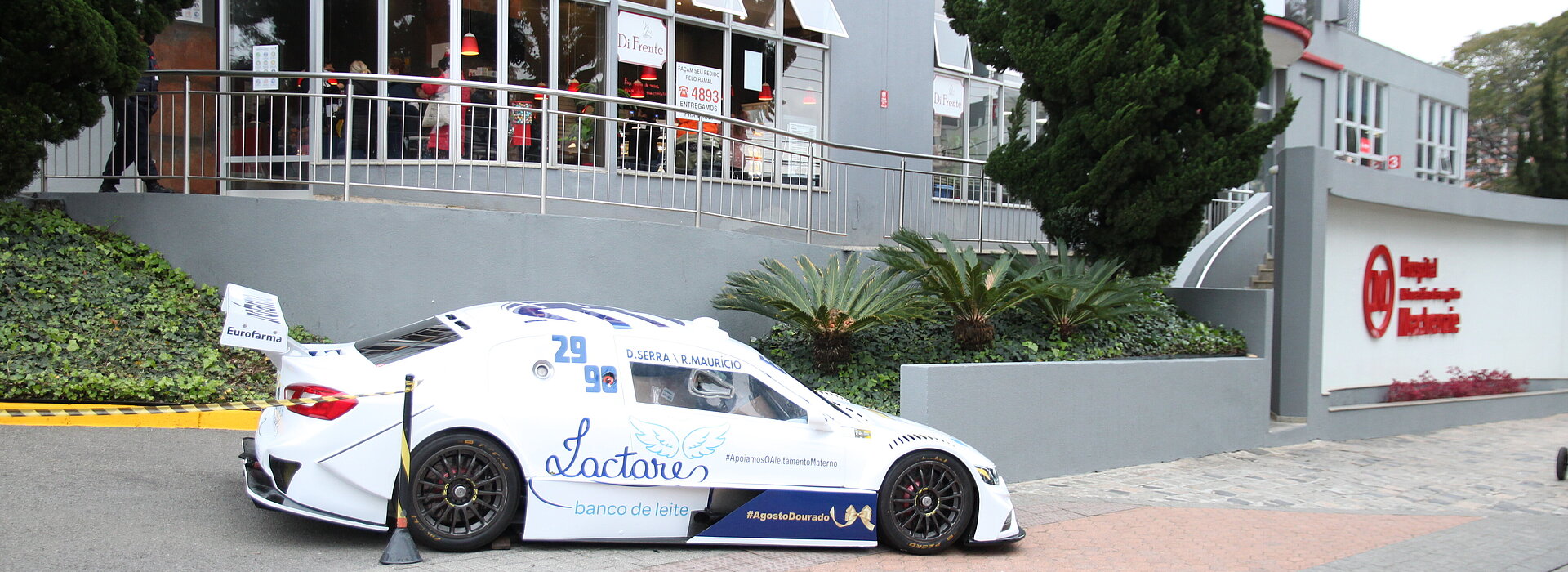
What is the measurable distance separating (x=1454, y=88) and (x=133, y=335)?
30.9 m

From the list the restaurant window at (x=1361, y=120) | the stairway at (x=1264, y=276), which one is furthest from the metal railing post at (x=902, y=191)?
the restaurant window at (x=1361, y=120)

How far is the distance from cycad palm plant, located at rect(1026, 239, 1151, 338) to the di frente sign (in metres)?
5.01

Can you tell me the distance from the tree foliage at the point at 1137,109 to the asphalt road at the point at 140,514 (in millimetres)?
7755

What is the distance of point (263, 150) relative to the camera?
983cm

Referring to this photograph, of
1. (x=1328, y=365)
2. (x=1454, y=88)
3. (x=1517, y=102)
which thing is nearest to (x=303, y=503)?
(x=1328, y=365)

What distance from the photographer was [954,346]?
10.1 m

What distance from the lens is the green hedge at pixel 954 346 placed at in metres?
9.50

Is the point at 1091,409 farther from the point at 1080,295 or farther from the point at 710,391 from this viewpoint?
the point at 710,391

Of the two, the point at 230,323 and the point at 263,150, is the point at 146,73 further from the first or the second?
the point at 230,323

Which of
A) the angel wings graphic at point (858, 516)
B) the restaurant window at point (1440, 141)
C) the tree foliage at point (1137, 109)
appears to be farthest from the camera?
the restaurant window at point (1440, 141)

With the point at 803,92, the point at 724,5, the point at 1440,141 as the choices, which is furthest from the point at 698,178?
the point at 1440,141

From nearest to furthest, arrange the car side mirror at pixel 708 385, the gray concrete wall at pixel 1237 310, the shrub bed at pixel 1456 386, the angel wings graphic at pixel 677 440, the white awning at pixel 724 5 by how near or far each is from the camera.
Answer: the angel wings graphic at pixel 677 440 → the car side mirror at pixel 708 385 → the gray concrete wall at pixel 1237 310 → the white awning at pixel 724 5 → the shrub bed at pixel 1456 386

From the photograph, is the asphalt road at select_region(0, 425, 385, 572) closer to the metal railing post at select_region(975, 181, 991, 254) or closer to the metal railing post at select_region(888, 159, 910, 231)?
the metal railing post at select_region(888, 159, 910, 231)

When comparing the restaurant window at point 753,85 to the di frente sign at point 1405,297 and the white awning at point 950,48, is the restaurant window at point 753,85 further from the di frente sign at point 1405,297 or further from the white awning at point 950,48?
the di frente sign at point 1405,297
